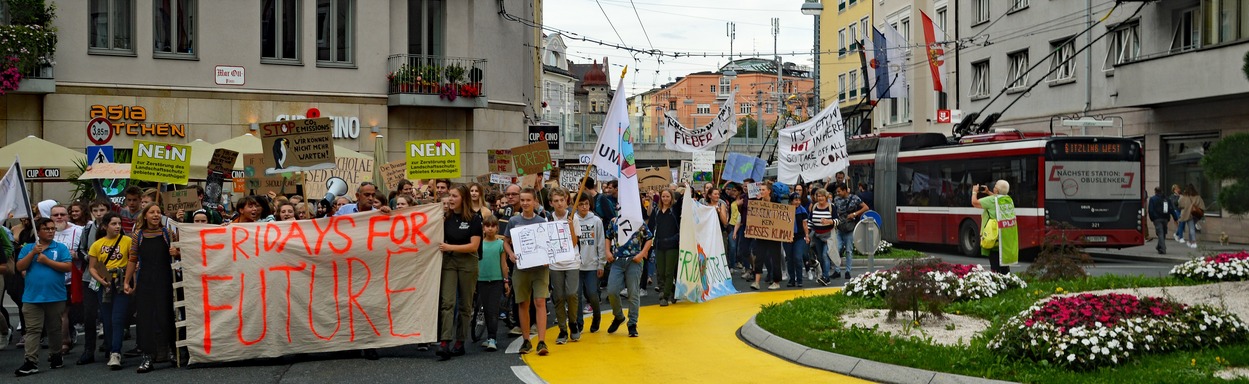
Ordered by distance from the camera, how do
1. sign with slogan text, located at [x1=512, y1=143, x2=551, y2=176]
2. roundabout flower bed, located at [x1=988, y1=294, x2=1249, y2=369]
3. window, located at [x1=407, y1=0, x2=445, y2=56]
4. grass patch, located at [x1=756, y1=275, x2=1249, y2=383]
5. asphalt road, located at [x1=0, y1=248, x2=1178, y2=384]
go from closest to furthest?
grass patch, located at [x1=756, y1=275, x2=1249, y2=383]
roundabout flower bed, located at [x1=988, y1=294, x2=1249, y2=369]
asphalt road, located at [x1=0, y1=248, x2=1178, y2=384]
sign with slogan text, located at [x1=512, y1=143, x2=551, y2=176]
window, located at [x1=407, y1=0, x2=445, y2=56]

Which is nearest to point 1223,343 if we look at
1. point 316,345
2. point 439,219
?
point 439,219

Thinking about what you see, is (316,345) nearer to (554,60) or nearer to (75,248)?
(75,248)

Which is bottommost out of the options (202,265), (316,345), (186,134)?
(316,345)

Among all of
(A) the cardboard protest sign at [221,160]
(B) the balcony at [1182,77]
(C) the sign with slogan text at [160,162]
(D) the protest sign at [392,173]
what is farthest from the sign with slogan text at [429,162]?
(B) the balcony at [1182,77]

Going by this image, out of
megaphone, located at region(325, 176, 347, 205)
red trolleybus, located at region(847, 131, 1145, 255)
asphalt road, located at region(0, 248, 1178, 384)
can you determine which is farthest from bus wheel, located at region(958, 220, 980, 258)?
asphalt road, located at region(0, 248, 1178, 384)

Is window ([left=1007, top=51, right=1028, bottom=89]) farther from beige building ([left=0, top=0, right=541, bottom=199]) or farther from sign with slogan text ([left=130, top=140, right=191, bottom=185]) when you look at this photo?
sign with slogan text ([left=130, top=140, right=191, bottom=185])

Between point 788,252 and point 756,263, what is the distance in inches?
25.1

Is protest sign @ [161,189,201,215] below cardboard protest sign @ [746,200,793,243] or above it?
above

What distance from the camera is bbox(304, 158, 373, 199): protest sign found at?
21.8 m

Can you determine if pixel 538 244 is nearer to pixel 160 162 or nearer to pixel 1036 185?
pixel 160 162

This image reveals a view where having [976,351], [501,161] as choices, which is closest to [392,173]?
[501,161]

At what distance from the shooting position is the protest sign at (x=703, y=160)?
27.9 m

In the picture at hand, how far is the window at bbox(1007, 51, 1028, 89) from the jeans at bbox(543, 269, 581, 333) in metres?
30.2

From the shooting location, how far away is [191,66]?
28.0 meters
